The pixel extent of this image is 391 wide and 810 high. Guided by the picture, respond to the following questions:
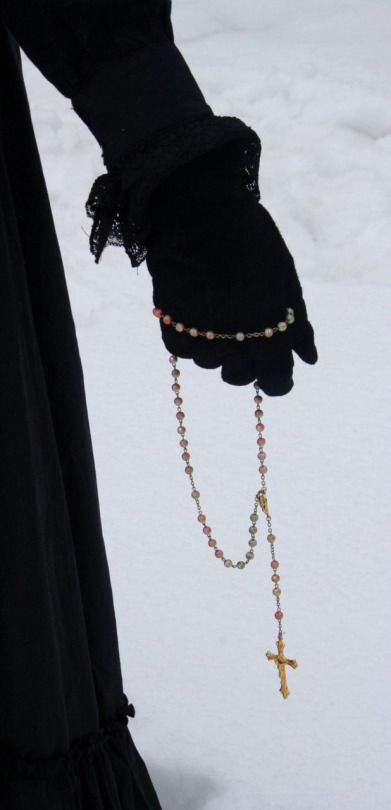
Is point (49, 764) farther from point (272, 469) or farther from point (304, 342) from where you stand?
point (272, 469)

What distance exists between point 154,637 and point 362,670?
32 cm

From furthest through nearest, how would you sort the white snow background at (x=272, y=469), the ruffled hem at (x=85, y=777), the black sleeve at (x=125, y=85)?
the white snow background at (x=272, y=469), the ruffled hem at (x=85, y=777), the black sleeve at (x=125, y=85)

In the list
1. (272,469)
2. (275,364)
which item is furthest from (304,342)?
(272,469)

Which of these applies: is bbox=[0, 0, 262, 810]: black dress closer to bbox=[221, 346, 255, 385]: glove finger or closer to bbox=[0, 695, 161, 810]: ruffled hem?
bbox=[0, 695, 161, 810]: ruffled hem

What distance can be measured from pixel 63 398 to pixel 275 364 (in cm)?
18

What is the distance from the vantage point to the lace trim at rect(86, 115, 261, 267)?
2.54ft

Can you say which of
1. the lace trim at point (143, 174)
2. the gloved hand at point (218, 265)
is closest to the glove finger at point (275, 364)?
the gloved hand at point (218, 265)

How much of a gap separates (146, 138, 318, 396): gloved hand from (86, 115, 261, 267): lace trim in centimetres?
1

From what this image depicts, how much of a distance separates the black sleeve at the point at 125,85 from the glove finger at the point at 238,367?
0.12 m

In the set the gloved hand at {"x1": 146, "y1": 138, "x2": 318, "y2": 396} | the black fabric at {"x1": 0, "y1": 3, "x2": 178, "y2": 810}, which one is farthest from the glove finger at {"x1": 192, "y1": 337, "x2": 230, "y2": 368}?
the black fabric at {"x1": 0, "y1": 3, "x2": 178, "y2": 810}

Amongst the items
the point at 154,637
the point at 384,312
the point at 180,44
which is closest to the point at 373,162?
the point at 384,312

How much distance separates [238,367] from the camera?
851 mm

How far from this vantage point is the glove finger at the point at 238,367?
0.85 m

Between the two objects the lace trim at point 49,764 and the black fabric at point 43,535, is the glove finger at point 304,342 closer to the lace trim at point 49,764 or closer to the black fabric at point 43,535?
the black fabric at point 43,535
